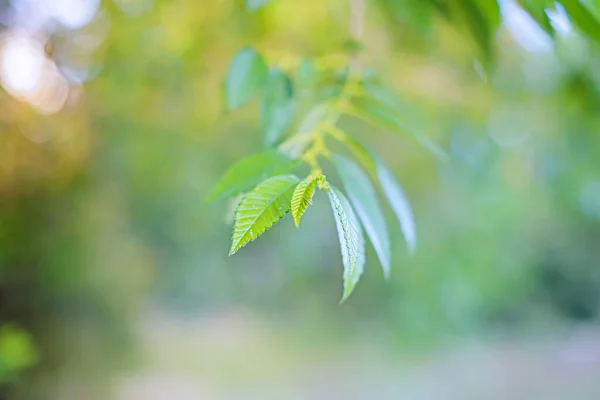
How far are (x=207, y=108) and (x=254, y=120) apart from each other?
12 centimetres

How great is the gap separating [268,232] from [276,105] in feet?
3.04

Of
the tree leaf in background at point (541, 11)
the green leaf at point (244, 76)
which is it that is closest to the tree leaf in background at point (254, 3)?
the green leaf at point (244, 76)

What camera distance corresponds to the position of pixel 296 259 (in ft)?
4.51

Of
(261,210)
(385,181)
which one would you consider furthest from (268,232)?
(261,210)

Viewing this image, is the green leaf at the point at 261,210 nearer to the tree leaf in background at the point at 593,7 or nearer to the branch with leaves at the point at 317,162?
the branch with leaves at the point at 317,162

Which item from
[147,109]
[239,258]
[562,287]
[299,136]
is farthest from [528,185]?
[299,136]

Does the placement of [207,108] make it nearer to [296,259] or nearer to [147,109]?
[147,109]

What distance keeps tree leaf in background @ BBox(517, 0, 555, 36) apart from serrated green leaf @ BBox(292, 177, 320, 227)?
0.56ft

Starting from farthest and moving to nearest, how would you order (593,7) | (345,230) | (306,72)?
(306,72), (593,7), (345,230)

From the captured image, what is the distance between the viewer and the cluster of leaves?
0.64ft

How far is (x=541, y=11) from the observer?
0.93 feet

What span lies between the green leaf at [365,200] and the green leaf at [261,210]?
7 centimetres

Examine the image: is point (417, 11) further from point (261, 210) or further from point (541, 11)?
point (261, 210)

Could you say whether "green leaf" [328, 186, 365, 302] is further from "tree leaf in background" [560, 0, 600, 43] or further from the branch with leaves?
"tree leaf in background" [560, 0, 600, 43]
